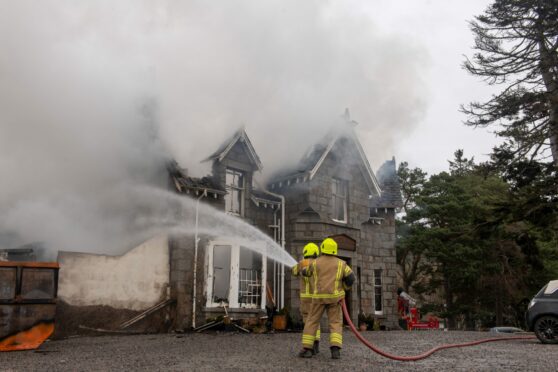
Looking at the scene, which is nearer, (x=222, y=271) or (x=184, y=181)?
(x=184, y=181)

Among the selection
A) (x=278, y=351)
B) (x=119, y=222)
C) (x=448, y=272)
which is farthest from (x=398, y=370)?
(x=448, y=272)

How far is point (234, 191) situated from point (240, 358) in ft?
31.8

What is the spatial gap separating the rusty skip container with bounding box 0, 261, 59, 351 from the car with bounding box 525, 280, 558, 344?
35.1 ft

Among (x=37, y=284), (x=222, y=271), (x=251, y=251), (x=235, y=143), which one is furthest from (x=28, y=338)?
(x=222, y=271)

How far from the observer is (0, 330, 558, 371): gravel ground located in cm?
738

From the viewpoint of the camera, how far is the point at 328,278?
8445 mm

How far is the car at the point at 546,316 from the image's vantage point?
11.6m

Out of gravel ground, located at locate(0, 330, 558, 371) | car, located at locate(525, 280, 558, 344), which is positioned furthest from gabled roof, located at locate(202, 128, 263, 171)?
car, located at locate(525, 280, 558, 344)

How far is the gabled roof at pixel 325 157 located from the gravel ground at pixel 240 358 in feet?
26.5

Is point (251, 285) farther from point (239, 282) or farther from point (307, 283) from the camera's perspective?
point (307, 283)

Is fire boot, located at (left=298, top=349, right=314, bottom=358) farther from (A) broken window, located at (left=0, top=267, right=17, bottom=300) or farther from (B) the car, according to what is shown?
(B) the car

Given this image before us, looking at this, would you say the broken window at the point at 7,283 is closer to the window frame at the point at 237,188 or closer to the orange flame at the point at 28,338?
the orange flame at the point at 28,338

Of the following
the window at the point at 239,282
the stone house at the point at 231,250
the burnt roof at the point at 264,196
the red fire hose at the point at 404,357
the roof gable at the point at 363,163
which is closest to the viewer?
the red fire hose at the point at 404,357

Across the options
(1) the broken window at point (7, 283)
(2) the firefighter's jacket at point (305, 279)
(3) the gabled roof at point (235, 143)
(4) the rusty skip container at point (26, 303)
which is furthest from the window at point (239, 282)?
(2) the firefighter's jacket at point (305, 279)
